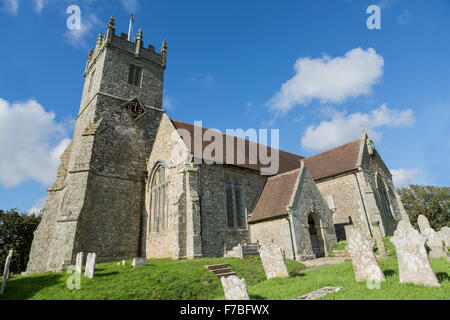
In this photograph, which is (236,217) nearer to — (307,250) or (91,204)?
(307,250)

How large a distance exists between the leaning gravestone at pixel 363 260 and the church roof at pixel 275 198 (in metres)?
7.90

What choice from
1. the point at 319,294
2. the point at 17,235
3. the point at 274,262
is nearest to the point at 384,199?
the point at 274,262

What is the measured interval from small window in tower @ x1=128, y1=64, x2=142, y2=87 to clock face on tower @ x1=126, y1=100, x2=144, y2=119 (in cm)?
225

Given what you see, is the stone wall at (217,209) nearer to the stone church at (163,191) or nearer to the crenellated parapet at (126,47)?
the stone church at (163,191)

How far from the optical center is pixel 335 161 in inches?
937

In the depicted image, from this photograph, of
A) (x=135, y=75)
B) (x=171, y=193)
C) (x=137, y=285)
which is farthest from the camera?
(x=135, y=75)

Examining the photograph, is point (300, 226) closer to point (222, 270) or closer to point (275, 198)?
point (275, 198)

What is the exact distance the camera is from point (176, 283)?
390 inches

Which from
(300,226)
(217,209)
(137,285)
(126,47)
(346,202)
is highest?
(126,47)

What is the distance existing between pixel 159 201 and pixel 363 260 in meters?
14.9

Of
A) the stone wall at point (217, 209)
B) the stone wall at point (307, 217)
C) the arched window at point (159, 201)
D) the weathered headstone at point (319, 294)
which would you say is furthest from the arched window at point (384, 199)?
the arched window at point (159, 201)

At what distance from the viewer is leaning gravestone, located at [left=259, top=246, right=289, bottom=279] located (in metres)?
10.2

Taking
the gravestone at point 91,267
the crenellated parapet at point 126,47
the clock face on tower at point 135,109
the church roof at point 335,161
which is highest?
the crenellated parapet at point 126,47

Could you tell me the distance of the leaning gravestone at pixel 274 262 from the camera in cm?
1020
